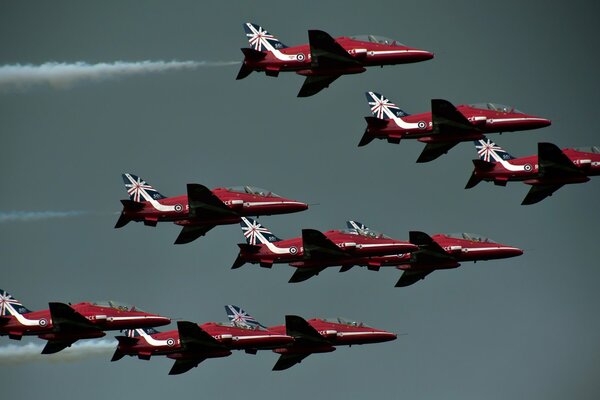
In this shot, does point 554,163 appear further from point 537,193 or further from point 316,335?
point 316,335

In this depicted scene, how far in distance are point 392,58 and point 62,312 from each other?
32712mm

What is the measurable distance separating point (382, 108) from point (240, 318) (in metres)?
21.2

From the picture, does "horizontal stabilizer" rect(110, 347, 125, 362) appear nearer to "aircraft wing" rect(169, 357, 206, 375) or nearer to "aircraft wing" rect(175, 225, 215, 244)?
"aircraft wing" rect(169, 357, 206, 375)

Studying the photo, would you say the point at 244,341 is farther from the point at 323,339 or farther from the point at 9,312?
the point at 9,312

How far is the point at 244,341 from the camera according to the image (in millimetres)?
144250

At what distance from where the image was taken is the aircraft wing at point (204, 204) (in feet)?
461

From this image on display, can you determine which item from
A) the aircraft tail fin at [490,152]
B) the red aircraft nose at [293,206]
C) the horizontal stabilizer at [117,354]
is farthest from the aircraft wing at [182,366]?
the aircraft tail fin at [490,152]

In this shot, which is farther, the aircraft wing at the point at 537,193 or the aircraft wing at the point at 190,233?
the aircraft wing at the point at 537,193

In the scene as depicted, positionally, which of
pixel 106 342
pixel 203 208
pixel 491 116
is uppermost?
pixel 491 116

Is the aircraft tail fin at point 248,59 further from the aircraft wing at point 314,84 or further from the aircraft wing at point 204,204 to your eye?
the aircraft wing at point 204,204

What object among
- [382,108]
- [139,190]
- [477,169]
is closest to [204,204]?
[139,190]

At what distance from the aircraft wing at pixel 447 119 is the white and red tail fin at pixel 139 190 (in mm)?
22610

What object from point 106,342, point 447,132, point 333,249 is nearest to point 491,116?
point 447,132

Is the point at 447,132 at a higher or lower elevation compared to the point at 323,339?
higher
